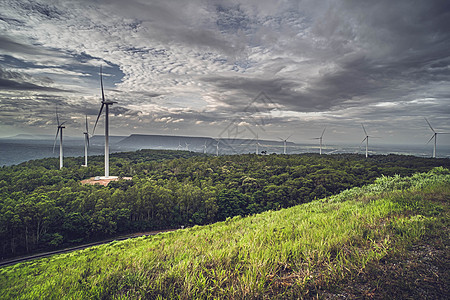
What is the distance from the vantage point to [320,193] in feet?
222

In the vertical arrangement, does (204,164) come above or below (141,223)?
above

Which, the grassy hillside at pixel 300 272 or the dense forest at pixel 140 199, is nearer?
the grassy hillside at pixel 300 272

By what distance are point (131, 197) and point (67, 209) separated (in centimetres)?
1614

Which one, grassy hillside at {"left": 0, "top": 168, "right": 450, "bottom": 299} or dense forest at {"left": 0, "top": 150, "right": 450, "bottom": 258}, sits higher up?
grassy hillside at {"left": 0, "top": 168, "right": 450, "bottom": 299}

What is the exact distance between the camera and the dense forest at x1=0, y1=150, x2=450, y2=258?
2032 inches

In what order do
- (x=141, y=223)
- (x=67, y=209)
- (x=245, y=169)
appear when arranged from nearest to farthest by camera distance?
(x=67, y=209) < (x=141, y=223) < (x=245, y=169)

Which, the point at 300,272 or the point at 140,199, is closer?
the point at 300,272

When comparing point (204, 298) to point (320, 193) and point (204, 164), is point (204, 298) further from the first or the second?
point (204, 164)

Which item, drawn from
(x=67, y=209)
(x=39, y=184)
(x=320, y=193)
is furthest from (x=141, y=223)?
(x=320, y=193)

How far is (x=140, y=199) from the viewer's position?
65.2 m

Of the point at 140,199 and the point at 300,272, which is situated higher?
the point at 300,272

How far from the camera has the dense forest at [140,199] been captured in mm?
51625

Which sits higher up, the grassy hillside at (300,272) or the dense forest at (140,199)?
the grassy hillside at (300,272)

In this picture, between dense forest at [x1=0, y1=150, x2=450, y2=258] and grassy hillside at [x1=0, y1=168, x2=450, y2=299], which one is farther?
dense forest at [x1=0, y1=150, x2=450, y2=258]
